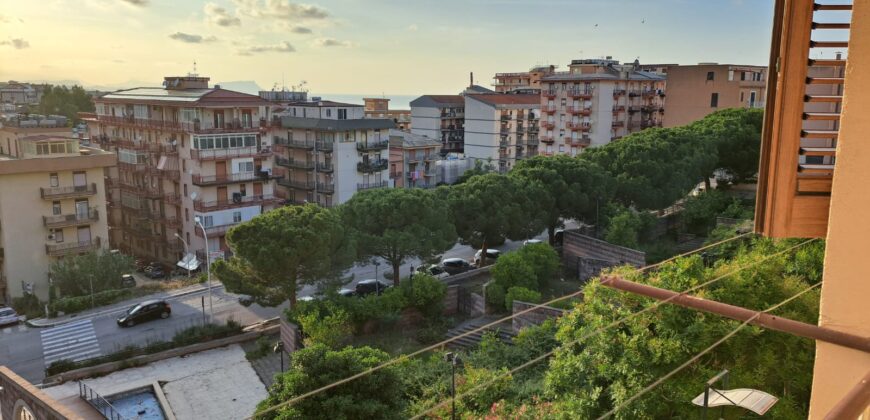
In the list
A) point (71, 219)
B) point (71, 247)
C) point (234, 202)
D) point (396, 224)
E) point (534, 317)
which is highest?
point (396, 224)

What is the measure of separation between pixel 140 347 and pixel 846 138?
23781 mm

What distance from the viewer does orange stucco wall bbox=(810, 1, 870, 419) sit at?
271 cm

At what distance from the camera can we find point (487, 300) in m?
24.2

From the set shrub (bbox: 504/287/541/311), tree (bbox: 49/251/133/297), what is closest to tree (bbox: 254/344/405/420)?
shrub (bbox: 504/287/541/311)

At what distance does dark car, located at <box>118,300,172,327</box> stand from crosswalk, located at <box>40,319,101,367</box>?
1.22m

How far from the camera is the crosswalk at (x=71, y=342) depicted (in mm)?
22469

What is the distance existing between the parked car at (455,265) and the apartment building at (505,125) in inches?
1185

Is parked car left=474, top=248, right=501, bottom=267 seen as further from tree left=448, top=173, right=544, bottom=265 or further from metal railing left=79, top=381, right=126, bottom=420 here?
metal railing left=79, top=381, right=126, bottom=420

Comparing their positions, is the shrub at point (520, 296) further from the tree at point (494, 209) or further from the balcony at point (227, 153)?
the balcony at point (227, 153)

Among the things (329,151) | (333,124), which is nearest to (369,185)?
(329,151)

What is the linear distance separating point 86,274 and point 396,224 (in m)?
14.5

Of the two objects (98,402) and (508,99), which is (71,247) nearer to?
(98,402)

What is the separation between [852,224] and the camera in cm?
278

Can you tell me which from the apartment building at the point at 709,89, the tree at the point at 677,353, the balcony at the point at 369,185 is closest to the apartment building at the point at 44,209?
the balcony at the point at 369,185
